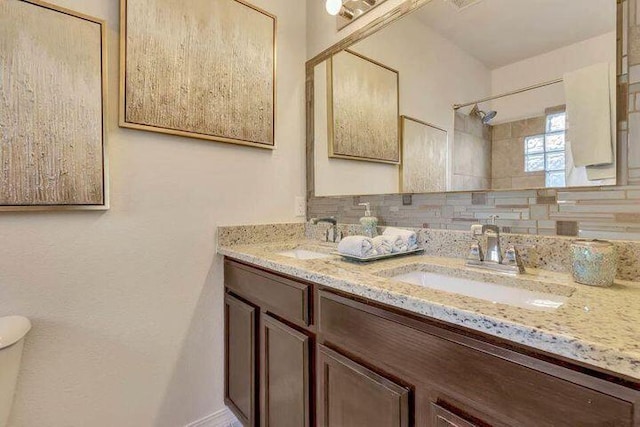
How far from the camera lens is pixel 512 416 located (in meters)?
0.54

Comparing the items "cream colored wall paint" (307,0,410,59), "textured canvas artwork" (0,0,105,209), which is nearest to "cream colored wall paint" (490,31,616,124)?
"cream colored wall paint" (307,0,410,59)

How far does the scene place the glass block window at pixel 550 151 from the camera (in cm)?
95

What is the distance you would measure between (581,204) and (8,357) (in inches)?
69.0

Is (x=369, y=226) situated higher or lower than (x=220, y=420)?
higher

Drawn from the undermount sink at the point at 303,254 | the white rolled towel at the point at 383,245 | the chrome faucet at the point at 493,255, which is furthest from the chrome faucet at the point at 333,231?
the chrome faucet at the point at 493,255

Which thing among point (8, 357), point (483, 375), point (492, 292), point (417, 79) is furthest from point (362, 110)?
point (8, 357)

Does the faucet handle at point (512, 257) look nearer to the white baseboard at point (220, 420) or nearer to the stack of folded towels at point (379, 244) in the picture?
the stack of folded towels at point (379, 244)

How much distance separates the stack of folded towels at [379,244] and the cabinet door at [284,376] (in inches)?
13.0

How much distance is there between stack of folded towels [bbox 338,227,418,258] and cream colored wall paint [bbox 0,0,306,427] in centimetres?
68

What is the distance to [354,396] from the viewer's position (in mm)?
832

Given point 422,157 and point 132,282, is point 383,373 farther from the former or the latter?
point 132,282

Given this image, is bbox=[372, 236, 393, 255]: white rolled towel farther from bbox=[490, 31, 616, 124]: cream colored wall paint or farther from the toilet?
Result: the toilet

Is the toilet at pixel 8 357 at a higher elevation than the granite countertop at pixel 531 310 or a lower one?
lower

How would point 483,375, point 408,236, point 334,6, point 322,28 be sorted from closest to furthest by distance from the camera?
point 483,375
point 408,236
point 334,6
point 322,28
